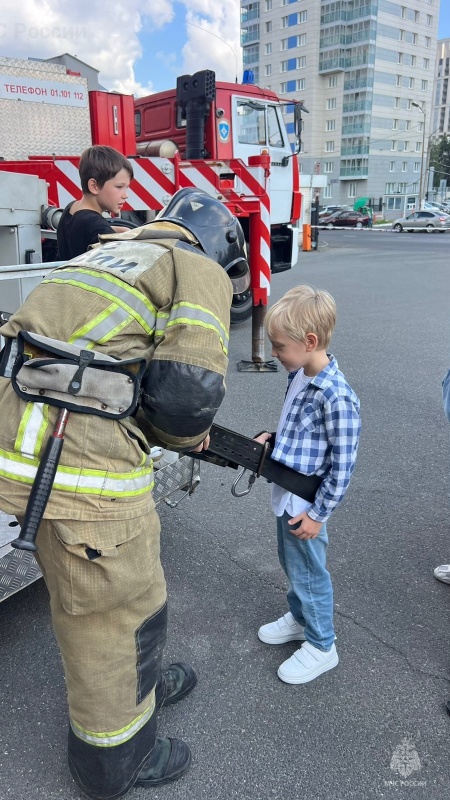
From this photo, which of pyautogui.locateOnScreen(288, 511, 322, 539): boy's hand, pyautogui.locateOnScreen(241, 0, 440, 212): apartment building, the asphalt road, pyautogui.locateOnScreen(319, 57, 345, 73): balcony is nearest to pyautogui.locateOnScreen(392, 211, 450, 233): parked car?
the asphalt road

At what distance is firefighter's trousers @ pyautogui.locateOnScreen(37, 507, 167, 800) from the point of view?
4.85 feet

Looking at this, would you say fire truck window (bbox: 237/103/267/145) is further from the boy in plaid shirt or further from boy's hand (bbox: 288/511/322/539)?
boy's hand (bbox: 288/511/322/539)

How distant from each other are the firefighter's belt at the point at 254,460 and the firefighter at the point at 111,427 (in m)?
0.40

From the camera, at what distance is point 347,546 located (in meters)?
3.12

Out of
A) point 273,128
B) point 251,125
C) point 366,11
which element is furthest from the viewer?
point 366,11

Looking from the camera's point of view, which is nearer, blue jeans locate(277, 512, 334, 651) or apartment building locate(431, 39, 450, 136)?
blue jeans locate(277, 512, 334, 651)

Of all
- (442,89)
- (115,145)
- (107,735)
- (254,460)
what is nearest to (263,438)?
(254,460)

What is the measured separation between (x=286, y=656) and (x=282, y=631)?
0.10 metres

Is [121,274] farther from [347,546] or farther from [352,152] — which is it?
[352,152]

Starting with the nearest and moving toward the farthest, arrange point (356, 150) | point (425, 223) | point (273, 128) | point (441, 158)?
point (273, 128)
point (425, 223)
point (356, 150)
point (441, 158)

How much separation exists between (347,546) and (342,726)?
1.12 metres

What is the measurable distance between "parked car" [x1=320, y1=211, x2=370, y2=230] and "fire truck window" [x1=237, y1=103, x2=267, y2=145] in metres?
35.1

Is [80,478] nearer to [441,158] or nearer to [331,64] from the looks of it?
[331,64]

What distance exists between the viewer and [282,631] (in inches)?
97.6
